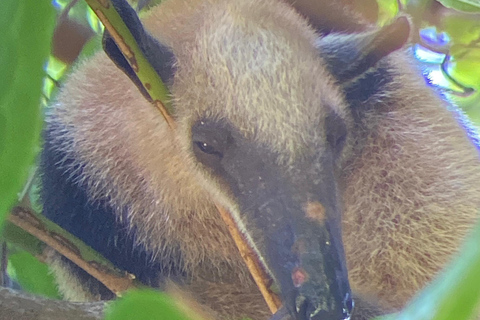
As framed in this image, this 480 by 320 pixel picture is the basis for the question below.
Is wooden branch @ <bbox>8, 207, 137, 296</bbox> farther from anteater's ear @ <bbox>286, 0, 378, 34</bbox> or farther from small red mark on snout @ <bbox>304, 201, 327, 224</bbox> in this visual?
anteater's ear @ <bbox>286, 0, 378, 34</bbox>

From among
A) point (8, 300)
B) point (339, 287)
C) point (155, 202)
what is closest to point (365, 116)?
point (155, 202)

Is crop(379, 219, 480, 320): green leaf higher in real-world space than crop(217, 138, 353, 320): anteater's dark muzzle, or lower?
higher

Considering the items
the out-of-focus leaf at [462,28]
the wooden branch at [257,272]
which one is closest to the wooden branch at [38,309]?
the wooden branch at [257,272]

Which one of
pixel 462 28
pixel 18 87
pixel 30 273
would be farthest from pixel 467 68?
pixel 18 87

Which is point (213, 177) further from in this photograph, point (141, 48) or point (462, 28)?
point (462, 28)

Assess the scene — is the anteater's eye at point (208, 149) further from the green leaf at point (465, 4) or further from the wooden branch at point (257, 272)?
the green leaf at point (465, 4)

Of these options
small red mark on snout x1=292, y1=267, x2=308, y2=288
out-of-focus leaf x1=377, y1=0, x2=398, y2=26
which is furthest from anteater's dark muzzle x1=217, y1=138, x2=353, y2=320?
out-of-focus leaf x1=377, y1=0, x2=398, y2=26

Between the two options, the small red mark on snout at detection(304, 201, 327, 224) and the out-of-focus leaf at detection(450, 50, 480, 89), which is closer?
the small red mark on snout at detection(304, 201, 327, 224)
